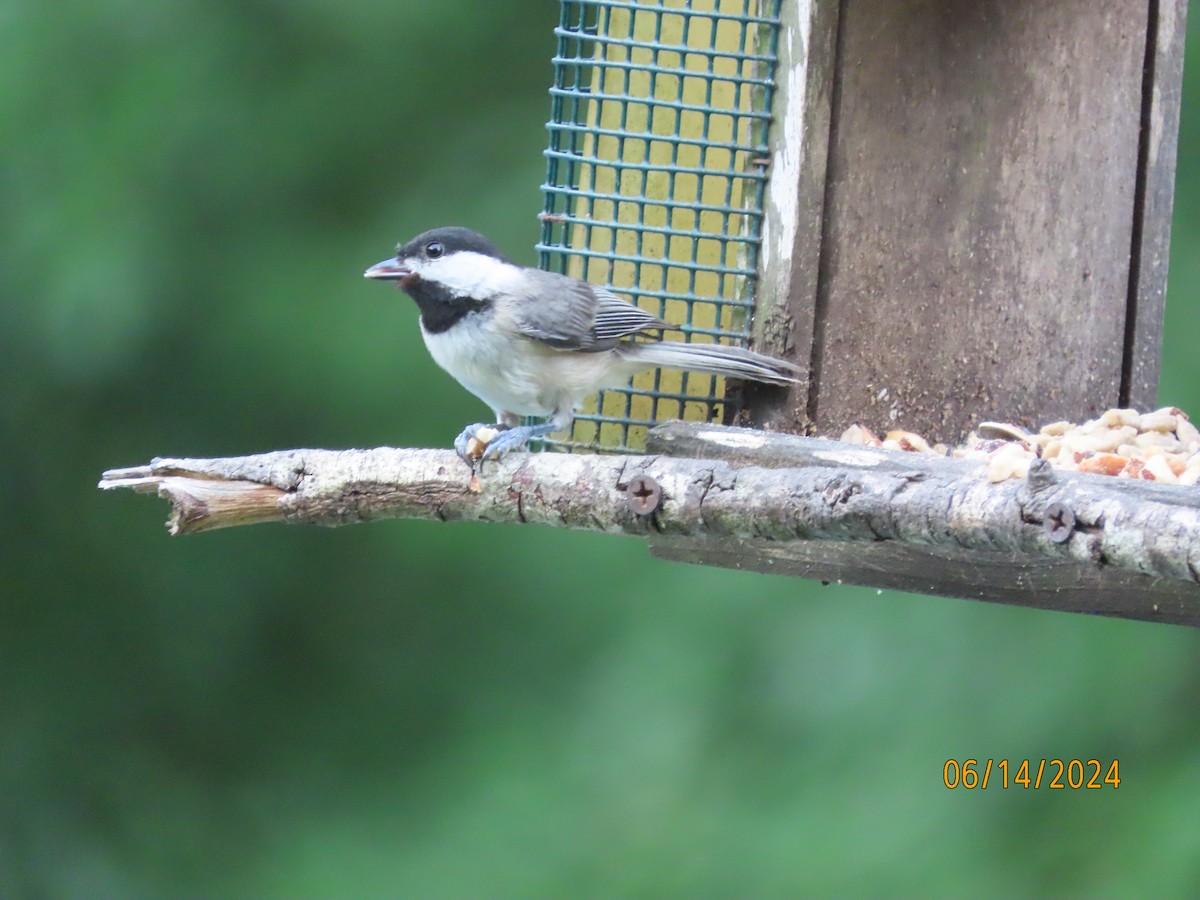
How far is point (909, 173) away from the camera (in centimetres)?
427

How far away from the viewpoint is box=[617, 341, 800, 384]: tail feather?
4.20 m

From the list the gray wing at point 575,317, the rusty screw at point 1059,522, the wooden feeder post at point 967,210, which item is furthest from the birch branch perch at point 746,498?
the wooden feeder post at point 967,210

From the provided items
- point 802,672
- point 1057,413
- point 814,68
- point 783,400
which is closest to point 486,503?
point 783,400

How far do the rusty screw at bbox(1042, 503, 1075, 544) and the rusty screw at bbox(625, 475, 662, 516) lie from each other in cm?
90

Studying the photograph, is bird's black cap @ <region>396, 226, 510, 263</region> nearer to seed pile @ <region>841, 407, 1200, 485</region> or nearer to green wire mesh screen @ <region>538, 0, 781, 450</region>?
green wire mesh screen @ <region>538, 0, 781, 450</region>

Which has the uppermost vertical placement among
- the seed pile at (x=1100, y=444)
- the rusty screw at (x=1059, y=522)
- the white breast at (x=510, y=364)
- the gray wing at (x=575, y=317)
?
the gray wing at (x=575, y=317)

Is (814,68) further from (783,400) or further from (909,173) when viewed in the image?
(783,400)

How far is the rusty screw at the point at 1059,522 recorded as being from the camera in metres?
2.25

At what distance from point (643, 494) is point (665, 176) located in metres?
1.82

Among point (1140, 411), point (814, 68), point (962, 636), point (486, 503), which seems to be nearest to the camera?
point (486, 503)

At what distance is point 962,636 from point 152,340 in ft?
12.8

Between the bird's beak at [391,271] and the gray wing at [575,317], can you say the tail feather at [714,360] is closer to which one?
the gray wing at [575,317]

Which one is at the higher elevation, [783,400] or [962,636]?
[783,400]

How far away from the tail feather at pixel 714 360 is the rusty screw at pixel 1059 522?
195 cm
